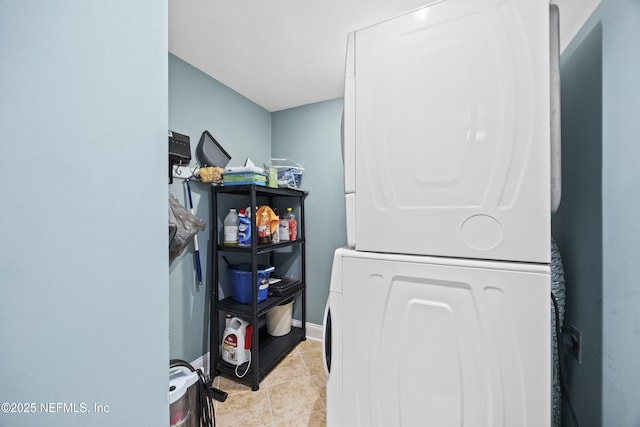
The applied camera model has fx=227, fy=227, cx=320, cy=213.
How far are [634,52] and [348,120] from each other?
0.80 meters

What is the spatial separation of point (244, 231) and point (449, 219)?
53.2 inches

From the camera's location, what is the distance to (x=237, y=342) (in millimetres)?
1603

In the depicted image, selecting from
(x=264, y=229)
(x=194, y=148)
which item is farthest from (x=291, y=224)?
(x=194, y=148)

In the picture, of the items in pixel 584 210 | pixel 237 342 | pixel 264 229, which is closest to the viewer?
pixel 584 210

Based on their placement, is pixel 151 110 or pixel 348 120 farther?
pixel 348 120

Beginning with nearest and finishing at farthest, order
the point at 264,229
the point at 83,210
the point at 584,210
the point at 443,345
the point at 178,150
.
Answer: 1. the point at 83,210
2. the point at 443,345
3. the point at 584,210
4. the point at 178,150
5. the point at 264,229

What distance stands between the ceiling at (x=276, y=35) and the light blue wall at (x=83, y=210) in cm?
95

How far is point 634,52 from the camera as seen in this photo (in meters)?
0.63

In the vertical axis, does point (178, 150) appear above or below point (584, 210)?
above

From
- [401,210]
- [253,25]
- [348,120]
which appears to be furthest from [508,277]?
[253,25]

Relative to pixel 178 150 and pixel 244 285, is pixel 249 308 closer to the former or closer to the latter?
pixel 244 285

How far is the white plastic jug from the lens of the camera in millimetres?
1605

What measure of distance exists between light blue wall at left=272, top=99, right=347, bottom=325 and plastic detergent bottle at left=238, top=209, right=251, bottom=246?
738 millimetres

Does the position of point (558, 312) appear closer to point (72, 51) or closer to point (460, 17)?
point (460, 17)
